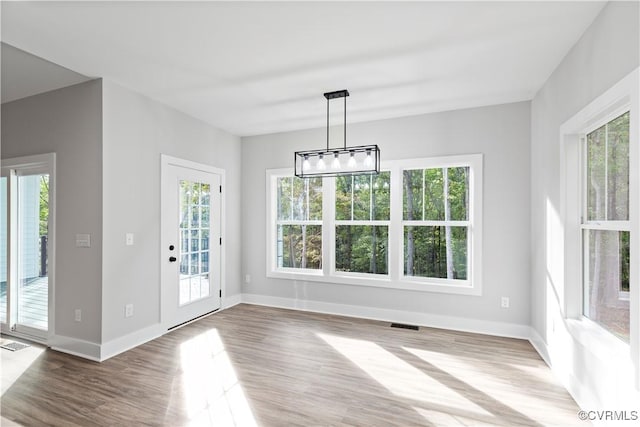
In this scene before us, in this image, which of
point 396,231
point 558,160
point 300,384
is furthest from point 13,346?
point 558,160

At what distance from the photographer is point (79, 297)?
10.5ft

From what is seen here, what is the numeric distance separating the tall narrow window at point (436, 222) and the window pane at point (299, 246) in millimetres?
1314

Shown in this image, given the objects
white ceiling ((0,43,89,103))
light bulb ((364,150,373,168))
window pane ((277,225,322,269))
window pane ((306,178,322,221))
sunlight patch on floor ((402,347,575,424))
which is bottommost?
sunlight patch on floor ((402,347,575,424))

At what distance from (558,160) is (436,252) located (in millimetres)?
1773

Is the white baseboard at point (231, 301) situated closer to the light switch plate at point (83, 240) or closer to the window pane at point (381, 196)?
the light switch plate at point (83, 240)

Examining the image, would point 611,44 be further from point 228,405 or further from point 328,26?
point 228,405

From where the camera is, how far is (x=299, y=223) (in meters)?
4.95

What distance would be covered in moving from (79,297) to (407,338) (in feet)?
11.4

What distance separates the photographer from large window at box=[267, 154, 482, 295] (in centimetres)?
404

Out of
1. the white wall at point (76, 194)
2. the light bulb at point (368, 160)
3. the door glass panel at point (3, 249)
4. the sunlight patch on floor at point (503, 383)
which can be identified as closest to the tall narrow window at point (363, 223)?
the light bulb at point (368, 160)

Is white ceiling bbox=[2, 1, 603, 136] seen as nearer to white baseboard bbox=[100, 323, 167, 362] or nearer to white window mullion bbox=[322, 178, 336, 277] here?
white window mullion bbox=[322, 178, 336, 277]

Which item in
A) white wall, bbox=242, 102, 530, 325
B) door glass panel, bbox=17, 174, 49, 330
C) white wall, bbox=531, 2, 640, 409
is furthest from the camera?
white wall, bbox=242, 102, 530, 325

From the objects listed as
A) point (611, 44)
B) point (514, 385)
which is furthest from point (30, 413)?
point (611, 44)

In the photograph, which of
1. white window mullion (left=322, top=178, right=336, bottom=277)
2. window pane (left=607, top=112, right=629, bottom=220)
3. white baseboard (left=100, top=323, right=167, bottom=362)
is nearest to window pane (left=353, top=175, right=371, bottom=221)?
white window mullion (left=322, top=178, right=336, bottom=277)
